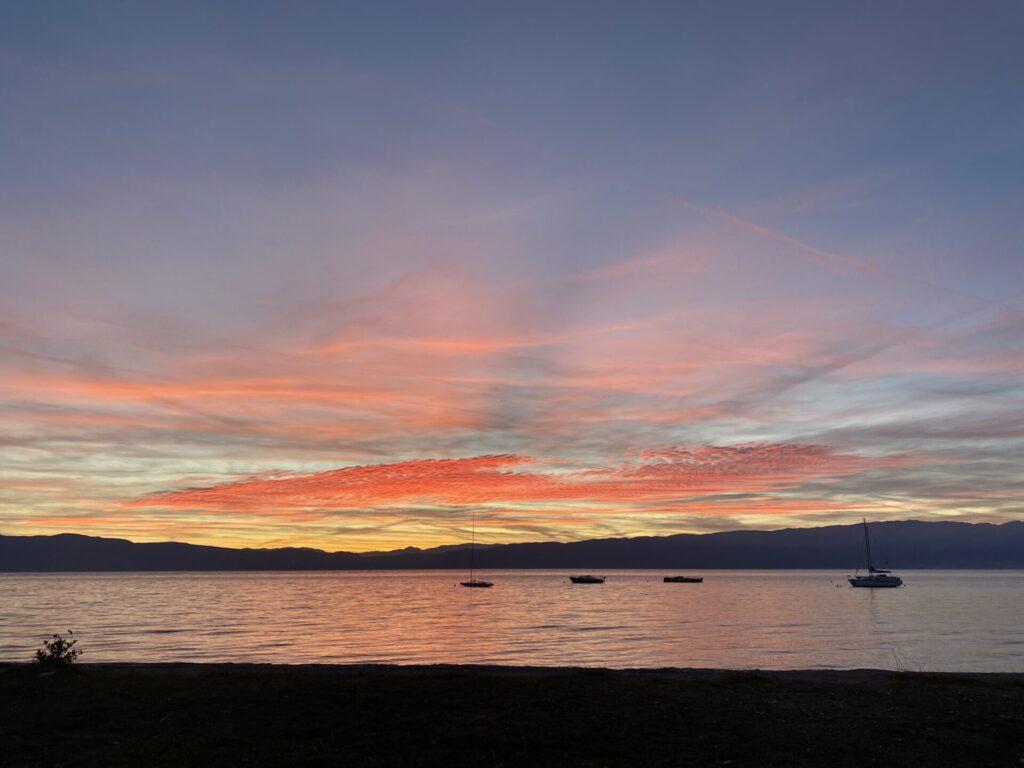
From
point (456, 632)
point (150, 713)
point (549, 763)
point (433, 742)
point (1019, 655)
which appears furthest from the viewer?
point (456, 632)

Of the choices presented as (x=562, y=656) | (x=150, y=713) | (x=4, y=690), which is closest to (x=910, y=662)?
(x=562, y=656)

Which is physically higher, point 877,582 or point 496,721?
point 496,721

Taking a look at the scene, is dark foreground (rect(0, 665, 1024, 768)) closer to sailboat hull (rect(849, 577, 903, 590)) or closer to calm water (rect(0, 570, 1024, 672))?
calm water (rect(0, 570, 1024, 672))

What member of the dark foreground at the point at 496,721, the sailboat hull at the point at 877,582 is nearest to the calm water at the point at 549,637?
the dark foreground at the point at 496,721

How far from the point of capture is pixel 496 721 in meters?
19.4

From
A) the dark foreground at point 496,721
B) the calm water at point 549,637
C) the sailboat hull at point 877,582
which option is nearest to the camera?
the dark foreground at point 496,721

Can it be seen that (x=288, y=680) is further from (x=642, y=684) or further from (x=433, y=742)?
(x=642, y=684)

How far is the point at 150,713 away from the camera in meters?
20.6

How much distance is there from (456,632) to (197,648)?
2487 cm

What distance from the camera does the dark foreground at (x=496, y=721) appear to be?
16.7 m

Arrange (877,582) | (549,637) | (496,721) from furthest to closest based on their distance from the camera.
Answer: (877,582) → (549,637) → (496,721)

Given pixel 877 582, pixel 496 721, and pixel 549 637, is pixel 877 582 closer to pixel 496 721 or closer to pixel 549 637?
pixel 549 637

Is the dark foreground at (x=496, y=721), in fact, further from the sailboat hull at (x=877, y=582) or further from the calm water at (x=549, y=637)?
the sailboat hull at (x=877, y=582)

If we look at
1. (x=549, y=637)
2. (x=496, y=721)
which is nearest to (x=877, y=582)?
(x=549, y=637)
